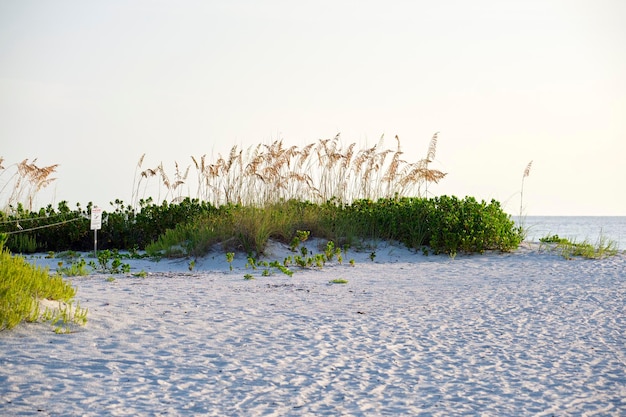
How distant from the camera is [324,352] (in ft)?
17.4

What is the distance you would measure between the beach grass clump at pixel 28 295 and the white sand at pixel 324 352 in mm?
140

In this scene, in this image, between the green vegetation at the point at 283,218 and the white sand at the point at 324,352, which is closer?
the white sand at the point at 324,352

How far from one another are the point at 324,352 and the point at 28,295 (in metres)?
2.40

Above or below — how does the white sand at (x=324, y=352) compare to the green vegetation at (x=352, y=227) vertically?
below

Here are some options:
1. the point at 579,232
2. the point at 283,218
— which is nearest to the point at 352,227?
the point at 283,218

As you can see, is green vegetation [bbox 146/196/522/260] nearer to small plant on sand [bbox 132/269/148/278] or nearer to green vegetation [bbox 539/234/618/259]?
green vegetation [bbox 539/234/618/259]

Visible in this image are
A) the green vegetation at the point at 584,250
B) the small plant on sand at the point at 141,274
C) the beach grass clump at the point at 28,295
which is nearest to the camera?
the beach grass clump at the point at 28,295

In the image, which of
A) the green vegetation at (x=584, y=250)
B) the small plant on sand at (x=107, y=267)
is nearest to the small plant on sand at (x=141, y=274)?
the small plant on sand at (x=107, y=267)

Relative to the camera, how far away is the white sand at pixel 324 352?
13.9 feet

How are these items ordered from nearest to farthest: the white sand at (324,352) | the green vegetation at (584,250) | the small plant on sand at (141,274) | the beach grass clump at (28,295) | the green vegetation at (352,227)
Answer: the white sand at (324,352) → the beach grass clump at (28,295) → the small plant on sand at (141,274) → the green vegetation at (352,227) → the green vegetation at (584,250)

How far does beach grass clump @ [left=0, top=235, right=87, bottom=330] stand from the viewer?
543 cm

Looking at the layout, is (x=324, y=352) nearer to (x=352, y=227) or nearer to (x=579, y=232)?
(x=352, y=227)

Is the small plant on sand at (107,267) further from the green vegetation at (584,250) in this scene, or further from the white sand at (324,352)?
the green vegetation at (584,250)

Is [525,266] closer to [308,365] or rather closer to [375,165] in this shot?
[375,165]
